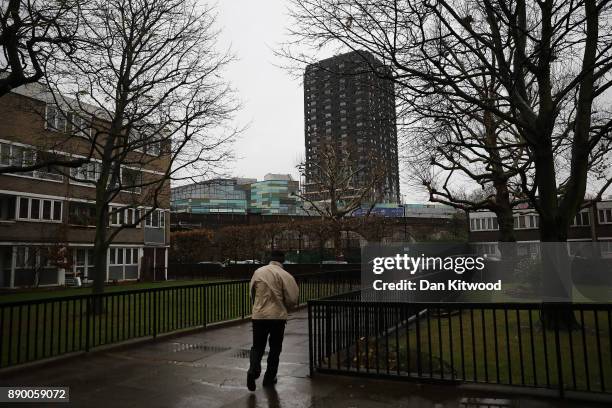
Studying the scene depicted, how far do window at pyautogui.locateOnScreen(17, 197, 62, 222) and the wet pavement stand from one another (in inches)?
998

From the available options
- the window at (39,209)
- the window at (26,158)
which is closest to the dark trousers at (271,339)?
the window at (26,158)

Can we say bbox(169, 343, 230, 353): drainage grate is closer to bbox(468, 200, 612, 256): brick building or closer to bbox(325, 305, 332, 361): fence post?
bbox(325, 305, 332, 361): fence post

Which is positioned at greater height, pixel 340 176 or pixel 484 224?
pixel 340 176

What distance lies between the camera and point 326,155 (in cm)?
3594

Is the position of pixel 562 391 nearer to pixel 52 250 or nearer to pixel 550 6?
pixel 550 6

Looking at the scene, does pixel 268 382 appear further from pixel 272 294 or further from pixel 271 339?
pixel 272 294

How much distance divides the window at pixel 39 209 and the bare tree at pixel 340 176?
58.6 ft

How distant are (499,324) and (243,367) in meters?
7.25

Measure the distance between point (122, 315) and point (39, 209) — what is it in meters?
22.4

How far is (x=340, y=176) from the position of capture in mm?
37656

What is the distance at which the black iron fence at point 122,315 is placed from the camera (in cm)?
753

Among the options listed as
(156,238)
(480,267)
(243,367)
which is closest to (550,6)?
(243,367)

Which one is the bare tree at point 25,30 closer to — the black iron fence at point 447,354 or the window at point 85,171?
the window at point 85,171

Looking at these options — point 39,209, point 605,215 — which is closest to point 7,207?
point 39,209
